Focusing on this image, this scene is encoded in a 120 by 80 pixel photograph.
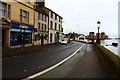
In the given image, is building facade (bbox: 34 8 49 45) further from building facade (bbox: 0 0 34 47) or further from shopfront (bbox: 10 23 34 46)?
shopfront (bbox: 10 23 34 46)

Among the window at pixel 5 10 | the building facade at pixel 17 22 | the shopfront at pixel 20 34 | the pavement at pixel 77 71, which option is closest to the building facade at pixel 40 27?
the building facade at pixel 17 22

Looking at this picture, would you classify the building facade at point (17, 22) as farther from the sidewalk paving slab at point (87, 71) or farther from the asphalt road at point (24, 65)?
the sidewalk paving slab at point (87, 71)

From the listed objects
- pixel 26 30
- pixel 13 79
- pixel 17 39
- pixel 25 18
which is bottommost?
pixel 13 79

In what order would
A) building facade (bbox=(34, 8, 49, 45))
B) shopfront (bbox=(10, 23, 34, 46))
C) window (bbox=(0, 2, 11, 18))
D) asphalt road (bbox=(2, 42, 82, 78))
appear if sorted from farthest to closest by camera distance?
1. building facade (bbox=(34, 8, 49, 45))
2. shopfront (bbox=(10, 23, 34, 46))
3. window (bbox=(0, 2, 11, 18))
4. asphalt road (bbox=(2, 42, 82, 78))

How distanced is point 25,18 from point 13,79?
18.8 meters

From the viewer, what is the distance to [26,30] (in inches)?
915

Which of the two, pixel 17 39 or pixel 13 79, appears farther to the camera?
pixel 17 39

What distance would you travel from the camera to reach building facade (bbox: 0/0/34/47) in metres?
18.0

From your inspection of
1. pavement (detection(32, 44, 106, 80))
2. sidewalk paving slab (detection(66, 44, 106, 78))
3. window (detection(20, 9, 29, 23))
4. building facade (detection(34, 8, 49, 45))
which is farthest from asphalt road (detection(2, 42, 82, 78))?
building facade (detection(34, 8, 49, 45))

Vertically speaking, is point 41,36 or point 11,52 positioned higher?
point 41,36

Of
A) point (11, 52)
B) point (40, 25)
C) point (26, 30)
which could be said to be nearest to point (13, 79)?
point (11, 52)

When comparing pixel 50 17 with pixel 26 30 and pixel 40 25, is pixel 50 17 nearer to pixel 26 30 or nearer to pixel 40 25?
pixel 40 25

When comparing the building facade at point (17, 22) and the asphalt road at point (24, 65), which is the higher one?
the building facade at point (17, 22)

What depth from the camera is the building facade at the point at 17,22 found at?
59.0 ft
